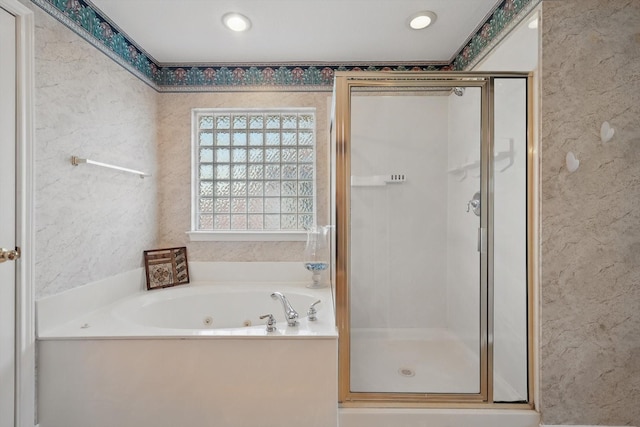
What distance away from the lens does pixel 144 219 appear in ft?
7.52

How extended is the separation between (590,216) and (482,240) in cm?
47

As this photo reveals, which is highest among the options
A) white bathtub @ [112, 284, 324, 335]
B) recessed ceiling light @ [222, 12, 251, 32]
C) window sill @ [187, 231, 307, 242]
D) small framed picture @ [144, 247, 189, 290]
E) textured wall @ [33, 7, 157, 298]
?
recessed ceiling light @ [222, 12, 251, 32]

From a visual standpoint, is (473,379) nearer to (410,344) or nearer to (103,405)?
(410,344)

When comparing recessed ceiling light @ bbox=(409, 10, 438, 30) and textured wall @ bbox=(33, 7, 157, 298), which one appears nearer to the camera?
textured wall @ bbox=(33, 7, 157, 298)

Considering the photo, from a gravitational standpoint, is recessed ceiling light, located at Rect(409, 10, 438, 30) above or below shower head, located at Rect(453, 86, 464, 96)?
above

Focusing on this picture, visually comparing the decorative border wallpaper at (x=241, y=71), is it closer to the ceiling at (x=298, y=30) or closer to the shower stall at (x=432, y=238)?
the ceiling at (x=298, y=30)

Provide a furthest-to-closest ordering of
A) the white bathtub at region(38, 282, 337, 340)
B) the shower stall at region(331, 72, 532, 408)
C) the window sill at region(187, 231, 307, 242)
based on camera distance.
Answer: the window sill at region(187, 231, 307, 242), the white bathtub at region(38, 282, 337, 340), the shower stall at region(331, 72, 532, 408)

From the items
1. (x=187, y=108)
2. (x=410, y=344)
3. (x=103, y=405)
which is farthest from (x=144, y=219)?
(x=410, y=344)

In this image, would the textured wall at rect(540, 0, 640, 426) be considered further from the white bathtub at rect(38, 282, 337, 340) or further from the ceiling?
the white bathtub at rect(38, 282, 337, 340)

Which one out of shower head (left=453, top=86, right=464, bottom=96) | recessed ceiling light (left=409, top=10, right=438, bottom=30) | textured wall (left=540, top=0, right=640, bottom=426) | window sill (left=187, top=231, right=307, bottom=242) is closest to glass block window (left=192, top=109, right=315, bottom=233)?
window sill (left=187, top=231, right=307, bottom=242)

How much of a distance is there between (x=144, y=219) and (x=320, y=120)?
1.55 meters

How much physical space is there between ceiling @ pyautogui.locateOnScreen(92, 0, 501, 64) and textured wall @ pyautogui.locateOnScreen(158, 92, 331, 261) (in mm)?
310

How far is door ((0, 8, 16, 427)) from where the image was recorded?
4.31ft

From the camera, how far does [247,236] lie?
8.10ft
